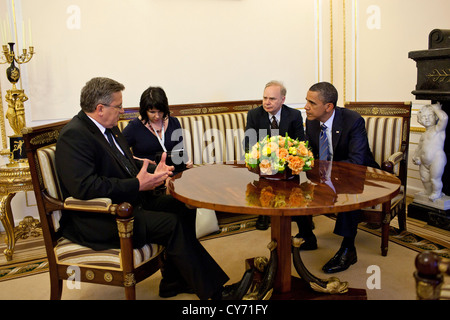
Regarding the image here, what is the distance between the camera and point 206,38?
524cm

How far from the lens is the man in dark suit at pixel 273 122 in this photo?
4.22m

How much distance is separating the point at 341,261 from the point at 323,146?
0.94 m

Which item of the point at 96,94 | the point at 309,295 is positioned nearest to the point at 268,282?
the point at 309,295

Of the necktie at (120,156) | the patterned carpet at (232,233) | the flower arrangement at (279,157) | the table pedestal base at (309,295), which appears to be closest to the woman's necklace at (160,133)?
the patterned carpet at (232,233)

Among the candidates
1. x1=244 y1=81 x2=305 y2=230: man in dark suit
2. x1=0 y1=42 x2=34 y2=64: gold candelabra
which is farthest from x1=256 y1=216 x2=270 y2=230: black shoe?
x1=0 y1=42 x2=34 y2=64: gold candelabra

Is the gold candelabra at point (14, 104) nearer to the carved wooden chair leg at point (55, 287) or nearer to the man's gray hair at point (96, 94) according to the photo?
the man's gray hair at point (96, 94)

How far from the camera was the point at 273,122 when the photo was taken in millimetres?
4297

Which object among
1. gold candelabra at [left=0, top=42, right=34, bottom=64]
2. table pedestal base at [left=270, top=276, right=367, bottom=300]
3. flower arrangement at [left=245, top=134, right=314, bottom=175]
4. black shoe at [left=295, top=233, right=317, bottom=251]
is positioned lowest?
black shoe at [left=295, top=233, right=317, bottom=251]

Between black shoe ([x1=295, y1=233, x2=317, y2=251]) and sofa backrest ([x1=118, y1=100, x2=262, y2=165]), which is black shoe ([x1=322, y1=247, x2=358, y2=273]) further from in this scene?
sofa backrest ([x1=118, y1=100, x2=262, y2=165])

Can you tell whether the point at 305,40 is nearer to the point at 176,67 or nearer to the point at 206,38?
the point at 206,38

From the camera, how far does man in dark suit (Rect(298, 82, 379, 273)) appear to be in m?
3.34

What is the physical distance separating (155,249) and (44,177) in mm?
782
